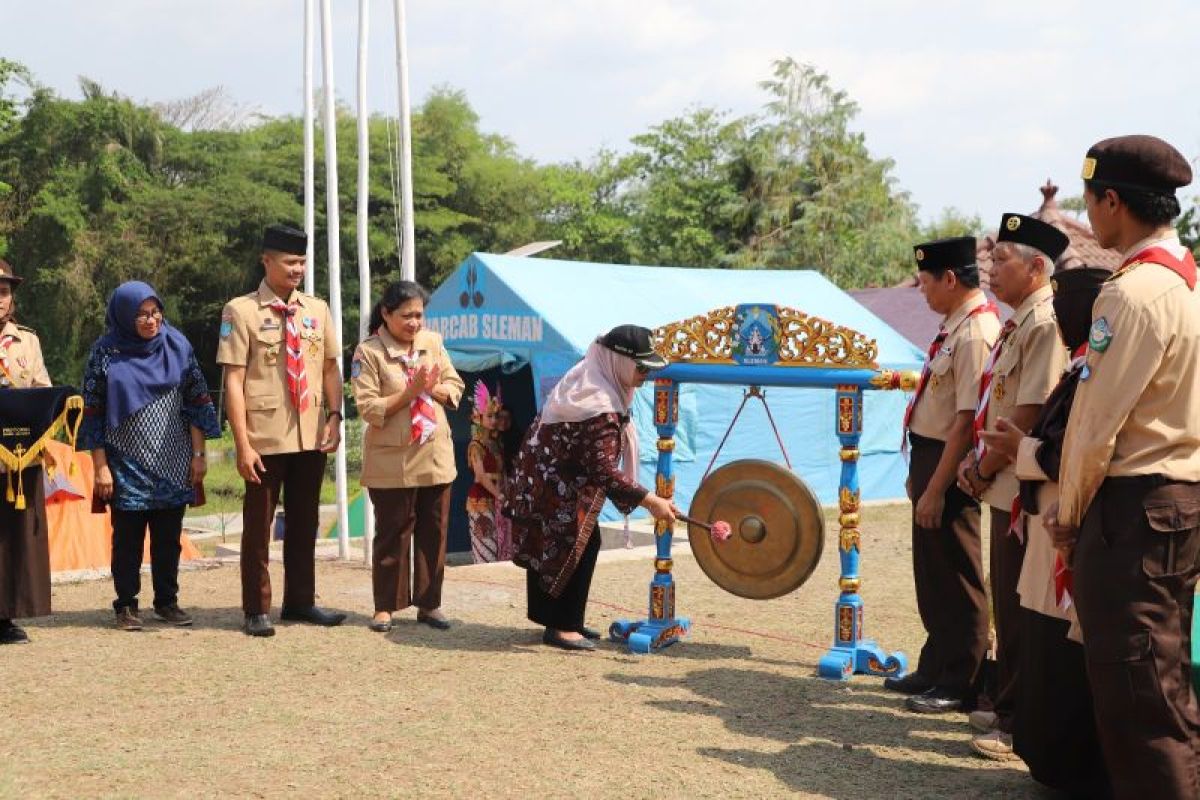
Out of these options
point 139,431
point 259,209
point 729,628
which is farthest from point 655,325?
point 259,209

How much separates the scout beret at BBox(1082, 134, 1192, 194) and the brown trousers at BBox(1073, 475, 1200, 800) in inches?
29.2

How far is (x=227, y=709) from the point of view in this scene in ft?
16.1

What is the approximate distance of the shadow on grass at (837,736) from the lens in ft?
13.5

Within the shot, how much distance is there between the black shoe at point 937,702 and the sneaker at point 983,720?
250 mm

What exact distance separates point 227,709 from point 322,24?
5.05m

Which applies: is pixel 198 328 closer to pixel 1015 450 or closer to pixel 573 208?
pixel 573 208

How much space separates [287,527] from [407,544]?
0.58 meters

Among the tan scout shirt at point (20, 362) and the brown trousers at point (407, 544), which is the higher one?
the tan scout shirt at point (20, 362)

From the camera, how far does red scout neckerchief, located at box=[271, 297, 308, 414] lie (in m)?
6.20

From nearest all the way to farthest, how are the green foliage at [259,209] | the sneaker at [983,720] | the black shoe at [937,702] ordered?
the sneaker at [983,720] → the black shoe at [937,702] → the green foliage at [259,209]

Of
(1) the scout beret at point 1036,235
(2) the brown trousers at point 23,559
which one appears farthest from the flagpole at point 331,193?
(1) the scout beret at point 1036,235

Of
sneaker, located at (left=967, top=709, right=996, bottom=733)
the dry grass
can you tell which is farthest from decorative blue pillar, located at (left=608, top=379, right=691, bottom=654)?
sneaker, located at (left=967, top=709, right=996, bottom=733)

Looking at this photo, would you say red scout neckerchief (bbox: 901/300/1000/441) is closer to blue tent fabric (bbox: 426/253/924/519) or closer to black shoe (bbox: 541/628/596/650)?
black shoe (bbox: 541/628/596/650)

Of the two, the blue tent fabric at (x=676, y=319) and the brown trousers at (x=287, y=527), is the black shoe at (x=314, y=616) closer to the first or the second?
the brown trousers at (x=287, y=527)
